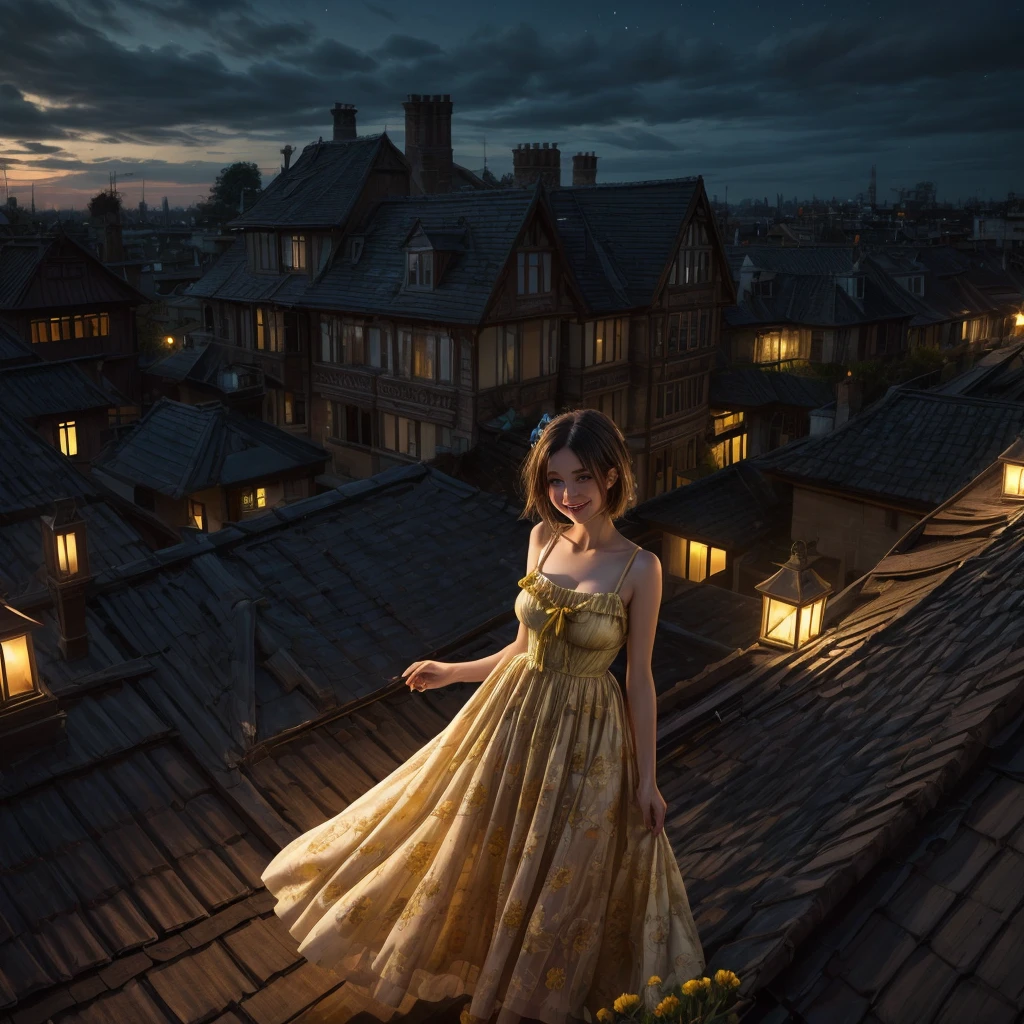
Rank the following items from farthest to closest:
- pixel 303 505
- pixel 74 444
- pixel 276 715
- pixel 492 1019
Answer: pixel 74 444 < pixel 303 505 < pixel 276 715 < pixel 492 1019

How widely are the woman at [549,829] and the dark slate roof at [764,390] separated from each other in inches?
1289

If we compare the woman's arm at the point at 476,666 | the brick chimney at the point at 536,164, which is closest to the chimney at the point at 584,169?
the brick chimney at the point at 536,164

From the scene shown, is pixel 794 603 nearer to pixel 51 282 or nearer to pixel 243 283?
pixel 243 283

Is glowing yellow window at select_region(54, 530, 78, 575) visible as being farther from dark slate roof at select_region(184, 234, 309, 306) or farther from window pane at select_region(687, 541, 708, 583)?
dark slate roof at select_region(184, 234, 309, 306)

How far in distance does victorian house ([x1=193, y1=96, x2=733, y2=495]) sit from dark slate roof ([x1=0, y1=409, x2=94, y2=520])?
1141cm

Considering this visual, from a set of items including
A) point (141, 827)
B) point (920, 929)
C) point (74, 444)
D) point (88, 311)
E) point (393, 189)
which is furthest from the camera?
point (88, 311)

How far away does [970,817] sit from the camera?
3705 millimetres

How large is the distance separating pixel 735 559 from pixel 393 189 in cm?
1779

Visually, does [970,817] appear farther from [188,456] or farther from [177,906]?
[188,456]

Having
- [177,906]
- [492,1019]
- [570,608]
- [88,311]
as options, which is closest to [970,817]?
[570,608]

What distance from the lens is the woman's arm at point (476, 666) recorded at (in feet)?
15.7

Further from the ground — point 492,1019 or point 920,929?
point 920,929

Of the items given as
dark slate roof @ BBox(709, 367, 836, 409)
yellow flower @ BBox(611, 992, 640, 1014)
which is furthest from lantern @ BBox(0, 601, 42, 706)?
dark slate roof @ BBox(709, 367, 836, 409)

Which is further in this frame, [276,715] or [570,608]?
[276,715]
